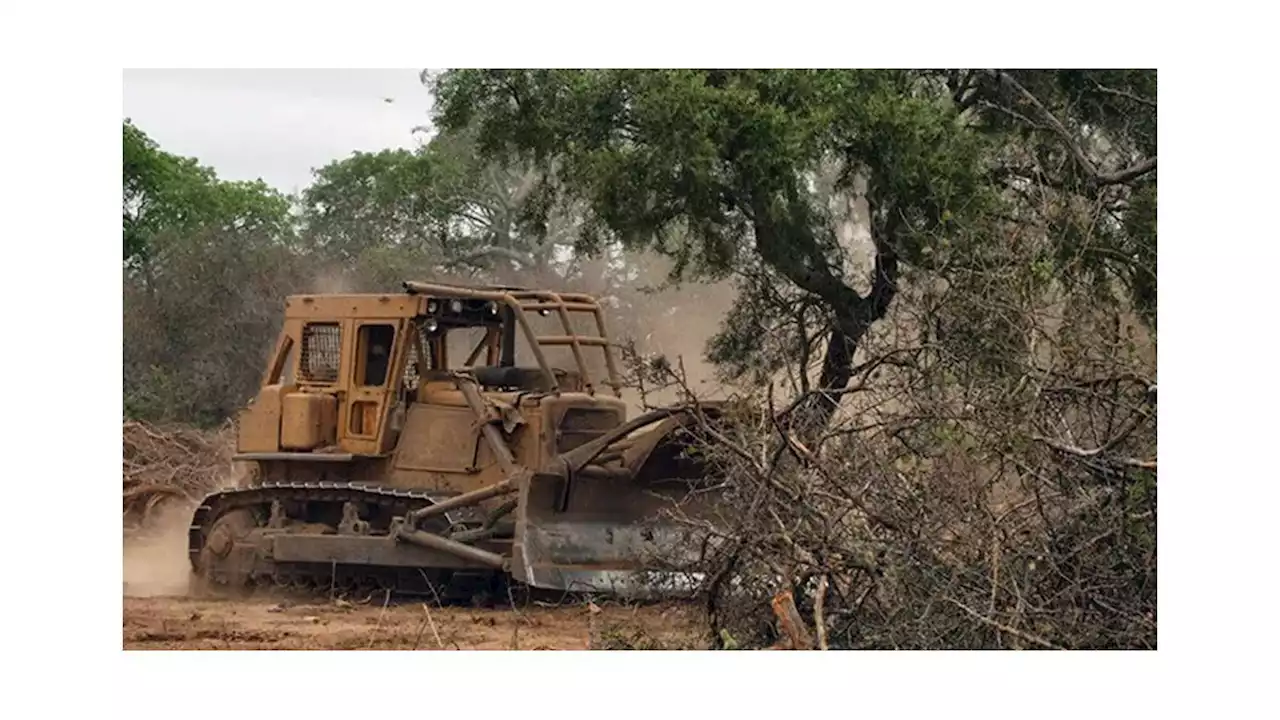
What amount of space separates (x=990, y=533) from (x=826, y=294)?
6349mm

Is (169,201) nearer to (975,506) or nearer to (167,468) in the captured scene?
(167,468)

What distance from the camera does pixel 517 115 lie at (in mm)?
16281

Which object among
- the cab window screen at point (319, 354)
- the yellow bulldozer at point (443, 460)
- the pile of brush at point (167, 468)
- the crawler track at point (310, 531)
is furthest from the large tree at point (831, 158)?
the pile of brush at point (167, 468)

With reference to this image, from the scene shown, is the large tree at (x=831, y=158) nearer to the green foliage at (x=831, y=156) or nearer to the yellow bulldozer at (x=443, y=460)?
the green foliage at (x=831, y=156)

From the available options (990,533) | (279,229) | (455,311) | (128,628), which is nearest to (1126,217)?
(990,533)

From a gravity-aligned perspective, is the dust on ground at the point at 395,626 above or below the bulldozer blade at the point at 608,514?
below

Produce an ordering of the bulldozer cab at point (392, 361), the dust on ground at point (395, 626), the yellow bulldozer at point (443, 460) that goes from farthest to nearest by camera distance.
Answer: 1. the bulldozer cab at point (392, 361)
2. the yellow bulldozer at point (443, 460)
3. the dust on ground at point (395, 626)

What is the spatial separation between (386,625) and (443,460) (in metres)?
2.14

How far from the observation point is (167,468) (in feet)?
72.8

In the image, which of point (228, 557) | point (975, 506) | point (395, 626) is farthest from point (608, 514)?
A: point (975, 506)

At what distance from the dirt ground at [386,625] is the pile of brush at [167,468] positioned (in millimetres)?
3943

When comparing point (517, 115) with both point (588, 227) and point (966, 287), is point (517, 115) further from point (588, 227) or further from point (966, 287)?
point (966, 287)

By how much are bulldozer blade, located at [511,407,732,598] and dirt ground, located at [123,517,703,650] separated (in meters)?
0.30

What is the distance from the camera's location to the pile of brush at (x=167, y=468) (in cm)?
2022
